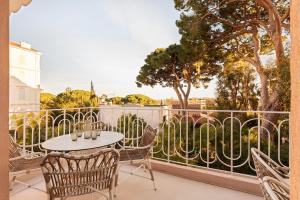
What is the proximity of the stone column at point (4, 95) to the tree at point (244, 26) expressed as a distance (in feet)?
26.8

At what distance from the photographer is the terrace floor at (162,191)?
304cm

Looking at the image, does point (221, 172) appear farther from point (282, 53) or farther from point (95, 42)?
point (95, 42)

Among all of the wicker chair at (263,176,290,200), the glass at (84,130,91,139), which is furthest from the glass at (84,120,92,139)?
the wicker chair at (263,176,290,200)

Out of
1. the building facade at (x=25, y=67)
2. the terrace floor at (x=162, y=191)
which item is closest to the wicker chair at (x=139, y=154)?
the terrace floor at (x=162, y=191)

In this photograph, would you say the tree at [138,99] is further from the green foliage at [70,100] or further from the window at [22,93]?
the window at [22,93]

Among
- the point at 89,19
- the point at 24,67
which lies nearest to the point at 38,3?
the point at 89,19

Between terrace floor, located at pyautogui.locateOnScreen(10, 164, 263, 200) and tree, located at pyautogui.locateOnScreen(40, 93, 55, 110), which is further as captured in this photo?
tree, located at pyautogui.locateOnScreen(40, 93, 55, 110)

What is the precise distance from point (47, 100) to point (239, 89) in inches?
499

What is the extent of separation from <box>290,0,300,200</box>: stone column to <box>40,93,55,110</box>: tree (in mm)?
16196

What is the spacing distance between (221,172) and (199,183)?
0.36 m

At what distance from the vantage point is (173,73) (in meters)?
14.4

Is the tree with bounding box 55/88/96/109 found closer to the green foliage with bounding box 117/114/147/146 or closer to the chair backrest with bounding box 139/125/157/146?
the green foliage with bounding box 117/114/147/146

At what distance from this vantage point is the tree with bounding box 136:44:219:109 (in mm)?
13172

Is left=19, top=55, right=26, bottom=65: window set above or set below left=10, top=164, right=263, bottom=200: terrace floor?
above
